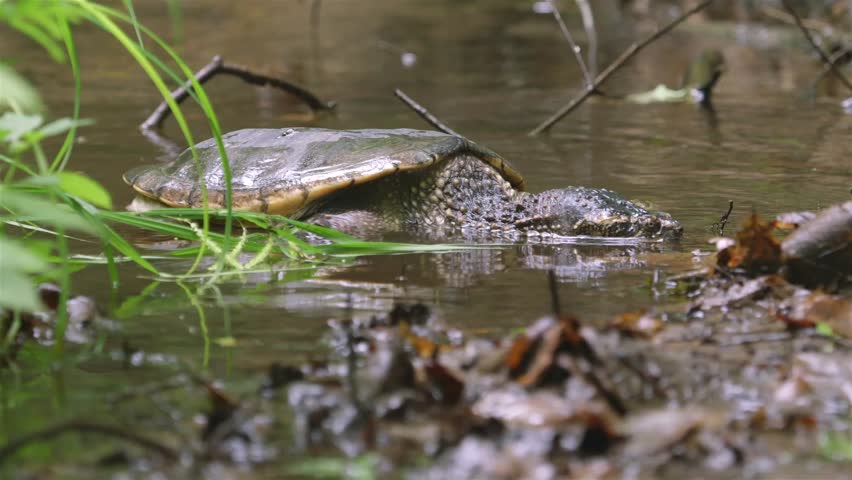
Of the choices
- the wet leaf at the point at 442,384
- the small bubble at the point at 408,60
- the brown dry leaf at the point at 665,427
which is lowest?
the brown dry leaf at the point at 665,427

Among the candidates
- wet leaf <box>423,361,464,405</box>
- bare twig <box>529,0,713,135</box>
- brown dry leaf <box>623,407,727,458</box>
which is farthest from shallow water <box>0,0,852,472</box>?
brown dry leaf <box>623,407,727,458</box>

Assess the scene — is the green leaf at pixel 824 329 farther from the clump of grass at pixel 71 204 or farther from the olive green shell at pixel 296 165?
the olive green shell at pixel 296 165

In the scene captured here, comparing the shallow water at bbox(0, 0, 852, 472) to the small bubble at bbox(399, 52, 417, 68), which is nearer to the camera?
the shallow water at bbox(0, 0, 852, 472)

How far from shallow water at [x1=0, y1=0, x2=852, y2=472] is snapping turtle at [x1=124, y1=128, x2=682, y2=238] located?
31 centimetres

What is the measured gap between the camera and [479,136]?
22.9 ft

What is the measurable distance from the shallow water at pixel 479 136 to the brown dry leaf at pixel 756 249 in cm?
32

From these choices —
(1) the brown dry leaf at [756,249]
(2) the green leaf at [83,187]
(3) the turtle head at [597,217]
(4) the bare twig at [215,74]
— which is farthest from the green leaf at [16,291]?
(4) the bare twig at [215,74]

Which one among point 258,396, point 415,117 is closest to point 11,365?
point 258,396

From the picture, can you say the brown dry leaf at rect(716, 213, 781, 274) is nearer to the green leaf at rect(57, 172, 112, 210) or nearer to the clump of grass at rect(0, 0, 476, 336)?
the clump of grass at rect(0, 0, 476, 336)

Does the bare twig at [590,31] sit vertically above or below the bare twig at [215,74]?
above

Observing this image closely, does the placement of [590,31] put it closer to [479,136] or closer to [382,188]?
[479,136]

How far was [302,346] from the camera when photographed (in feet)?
8.64

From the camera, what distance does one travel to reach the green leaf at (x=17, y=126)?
228 centimetres

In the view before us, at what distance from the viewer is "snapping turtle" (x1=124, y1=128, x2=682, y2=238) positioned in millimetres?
4461
